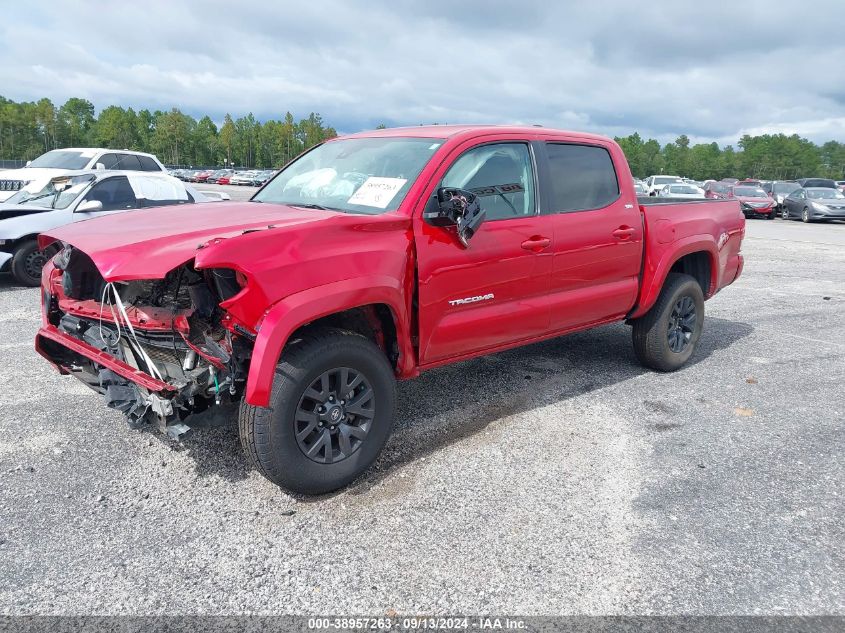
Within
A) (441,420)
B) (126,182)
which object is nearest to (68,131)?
(126,182)

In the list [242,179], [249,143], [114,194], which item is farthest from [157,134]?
[114,194]

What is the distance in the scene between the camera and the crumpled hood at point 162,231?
9.50 ft

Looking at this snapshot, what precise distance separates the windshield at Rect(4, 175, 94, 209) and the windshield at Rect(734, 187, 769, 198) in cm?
2563

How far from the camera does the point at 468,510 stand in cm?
326

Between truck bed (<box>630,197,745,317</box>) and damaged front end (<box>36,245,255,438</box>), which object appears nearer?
damaged front end (<box>36,245,255,438</box>)

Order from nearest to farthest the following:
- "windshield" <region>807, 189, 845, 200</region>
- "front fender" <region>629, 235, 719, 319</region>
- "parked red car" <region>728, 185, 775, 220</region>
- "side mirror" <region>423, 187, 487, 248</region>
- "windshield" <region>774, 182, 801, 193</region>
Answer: "side mirror" <region>423, 187, 487, 248</region>, "front fender" <region>629, 235, 719, 319</region>, "windshield" <region>807, 189, 845, 200</region>, "parked red car" <region>728, 185, 775, 220</region>, "windshield" <region>774, 182, 801, 193</region>

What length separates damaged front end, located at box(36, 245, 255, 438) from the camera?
10.0 ft

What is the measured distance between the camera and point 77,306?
361cm

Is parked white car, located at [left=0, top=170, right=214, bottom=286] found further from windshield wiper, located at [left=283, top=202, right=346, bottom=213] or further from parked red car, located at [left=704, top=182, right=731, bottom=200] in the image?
parked red car, located at [left=704, top=182, right=731, bottom=200]

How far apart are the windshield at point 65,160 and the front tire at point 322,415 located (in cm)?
1248

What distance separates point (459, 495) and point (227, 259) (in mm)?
1702

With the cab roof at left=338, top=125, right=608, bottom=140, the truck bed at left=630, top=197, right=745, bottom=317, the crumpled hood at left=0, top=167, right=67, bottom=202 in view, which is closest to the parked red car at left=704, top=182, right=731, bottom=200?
the truck bed at left=630, top=197, right=745, bottom=317

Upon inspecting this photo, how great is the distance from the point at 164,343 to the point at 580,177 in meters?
3.05

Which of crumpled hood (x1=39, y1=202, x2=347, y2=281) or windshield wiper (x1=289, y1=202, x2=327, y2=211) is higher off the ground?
windshield wiper (x1=289, y1=202, x2=327, y2=211)
